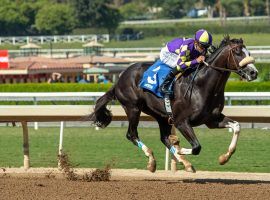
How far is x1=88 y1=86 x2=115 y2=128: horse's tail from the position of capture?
1065 centimetres

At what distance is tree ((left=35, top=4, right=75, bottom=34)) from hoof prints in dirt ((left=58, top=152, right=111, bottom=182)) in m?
68.7

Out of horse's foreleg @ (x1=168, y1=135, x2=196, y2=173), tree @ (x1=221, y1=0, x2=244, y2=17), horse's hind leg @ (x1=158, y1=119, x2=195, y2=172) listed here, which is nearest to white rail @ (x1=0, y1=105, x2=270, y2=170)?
horse's hind leg @ (x1=158, y1=119, x2=195, y2=172)

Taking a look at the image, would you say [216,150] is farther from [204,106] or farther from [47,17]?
[47,17]

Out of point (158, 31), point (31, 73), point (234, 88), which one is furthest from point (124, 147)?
point (158, 31)

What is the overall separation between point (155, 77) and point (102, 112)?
105cm

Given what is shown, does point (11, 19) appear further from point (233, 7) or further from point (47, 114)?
point (47, 114)

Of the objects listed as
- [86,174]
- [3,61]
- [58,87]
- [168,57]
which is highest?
[168,57]

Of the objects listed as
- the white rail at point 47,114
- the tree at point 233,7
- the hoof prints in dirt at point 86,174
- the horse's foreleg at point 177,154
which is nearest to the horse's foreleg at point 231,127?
the horse's foreleg at point 177,154

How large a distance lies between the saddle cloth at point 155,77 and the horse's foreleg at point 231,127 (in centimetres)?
74

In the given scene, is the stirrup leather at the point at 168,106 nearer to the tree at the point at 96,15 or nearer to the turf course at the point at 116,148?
the turf course at the point at 116,148

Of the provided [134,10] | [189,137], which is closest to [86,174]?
[189,137]

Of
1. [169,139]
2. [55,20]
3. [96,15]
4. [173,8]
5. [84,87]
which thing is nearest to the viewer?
[169,139]

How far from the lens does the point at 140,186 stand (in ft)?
30.2

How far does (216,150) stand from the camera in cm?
1355
